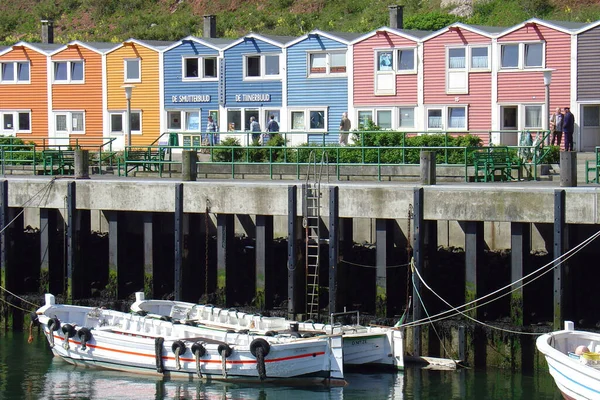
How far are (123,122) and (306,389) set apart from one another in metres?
32.6

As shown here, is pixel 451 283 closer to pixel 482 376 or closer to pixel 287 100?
pixel 482 376

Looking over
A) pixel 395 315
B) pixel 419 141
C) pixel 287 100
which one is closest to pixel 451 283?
pixel 395 315

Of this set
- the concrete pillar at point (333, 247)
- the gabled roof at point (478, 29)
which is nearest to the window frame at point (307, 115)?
the gabled roof at point (478, 29)

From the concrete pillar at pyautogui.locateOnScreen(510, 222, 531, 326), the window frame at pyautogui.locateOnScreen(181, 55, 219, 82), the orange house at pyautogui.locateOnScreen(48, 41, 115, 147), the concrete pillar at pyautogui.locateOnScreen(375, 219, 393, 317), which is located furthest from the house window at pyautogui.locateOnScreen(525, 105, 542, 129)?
the concrete pillar at pyautogui.locateOnScreen(510, 222, 531, 326)

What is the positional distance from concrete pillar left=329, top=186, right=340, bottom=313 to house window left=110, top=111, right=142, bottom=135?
29055 mm

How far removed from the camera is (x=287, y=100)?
5075 cm

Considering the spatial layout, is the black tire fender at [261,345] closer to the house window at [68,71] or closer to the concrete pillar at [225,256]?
the concrete pillar at [225,256]

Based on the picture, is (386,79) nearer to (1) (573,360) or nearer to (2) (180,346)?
(2) (180,346)

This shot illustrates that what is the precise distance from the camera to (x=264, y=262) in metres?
27.9

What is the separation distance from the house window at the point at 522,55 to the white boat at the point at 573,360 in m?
23.9

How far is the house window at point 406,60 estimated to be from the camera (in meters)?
48.1

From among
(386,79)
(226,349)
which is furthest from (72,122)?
(226,349)

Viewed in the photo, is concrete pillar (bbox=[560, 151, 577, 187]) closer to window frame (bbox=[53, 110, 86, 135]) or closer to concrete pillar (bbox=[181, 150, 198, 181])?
concrete pillar (bbox=[181, 150, 198, 181])

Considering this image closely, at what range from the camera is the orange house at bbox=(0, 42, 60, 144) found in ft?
187
